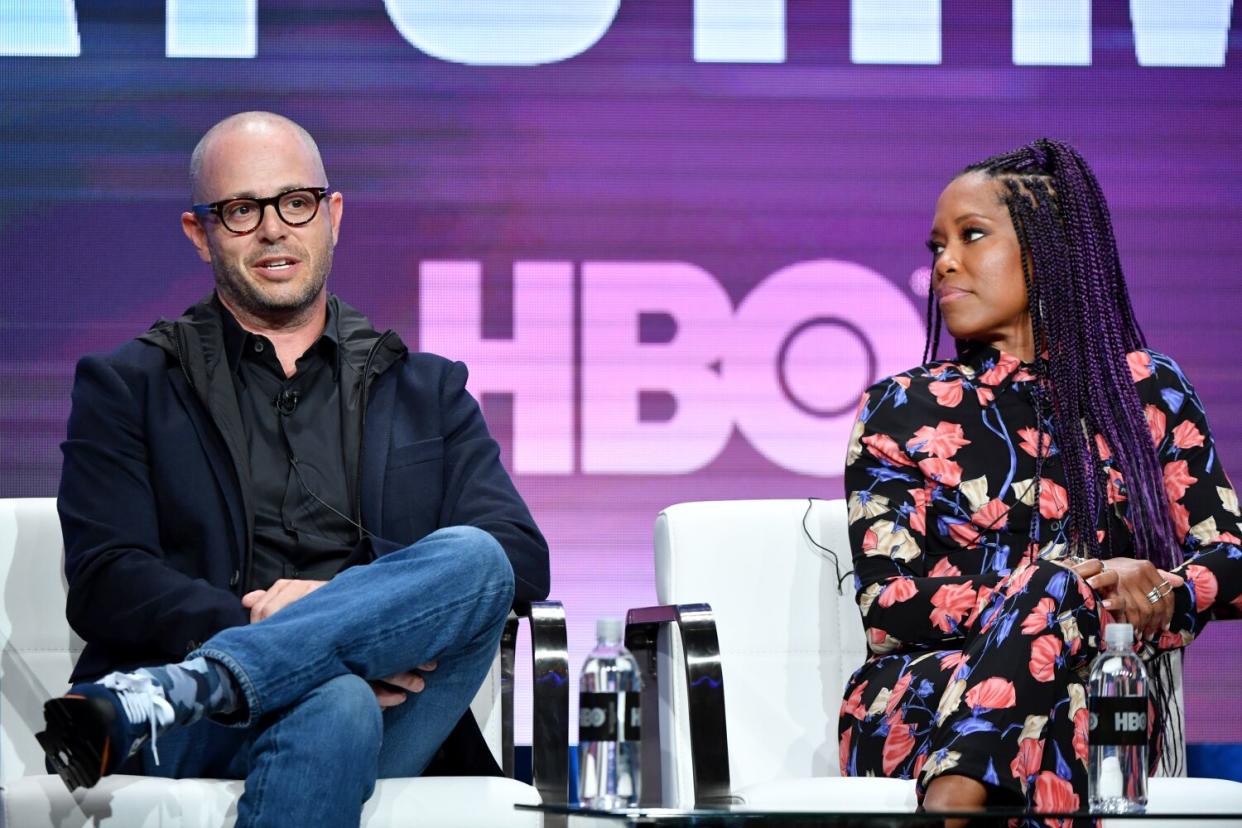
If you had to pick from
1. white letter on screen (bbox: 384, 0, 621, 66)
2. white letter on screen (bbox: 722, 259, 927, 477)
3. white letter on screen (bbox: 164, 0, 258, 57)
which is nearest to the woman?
white letter on screen (bbox: 722, 259, 927, 477)

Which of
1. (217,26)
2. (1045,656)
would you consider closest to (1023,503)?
(1045,656)

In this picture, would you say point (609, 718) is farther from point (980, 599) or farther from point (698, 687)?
point (980, 599)

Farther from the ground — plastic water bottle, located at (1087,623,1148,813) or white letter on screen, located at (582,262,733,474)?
white letter on screen, located at (582,262,733,474)

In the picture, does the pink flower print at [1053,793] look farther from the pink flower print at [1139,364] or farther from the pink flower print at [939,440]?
the pink flower print at [1139,364]

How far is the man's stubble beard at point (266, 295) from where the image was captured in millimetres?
3172

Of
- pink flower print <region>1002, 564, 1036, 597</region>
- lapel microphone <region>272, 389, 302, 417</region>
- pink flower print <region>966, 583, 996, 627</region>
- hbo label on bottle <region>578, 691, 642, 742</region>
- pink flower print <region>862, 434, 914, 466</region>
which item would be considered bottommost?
hbo label on bottle <region>578, 691, 642, 742</region>

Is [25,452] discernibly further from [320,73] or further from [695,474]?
[695,474]

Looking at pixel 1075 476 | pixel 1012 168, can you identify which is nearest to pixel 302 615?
pixel 1075 476

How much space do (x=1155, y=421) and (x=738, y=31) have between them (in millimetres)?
1592

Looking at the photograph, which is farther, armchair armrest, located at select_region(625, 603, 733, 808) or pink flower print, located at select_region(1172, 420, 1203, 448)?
pink flower print, located at select_region(1172, 420, 1203, 448)

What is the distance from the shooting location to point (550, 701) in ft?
8.90

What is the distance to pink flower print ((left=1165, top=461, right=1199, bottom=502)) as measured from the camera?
3.10 meters

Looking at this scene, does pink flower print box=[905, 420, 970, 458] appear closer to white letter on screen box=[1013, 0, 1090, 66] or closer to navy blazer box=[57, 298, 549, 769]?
navy blazer box=[57, 298, 549, 769]

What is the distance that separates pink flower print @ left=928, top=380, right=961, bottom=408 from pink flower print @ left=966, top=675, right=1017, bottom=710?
771 mm
